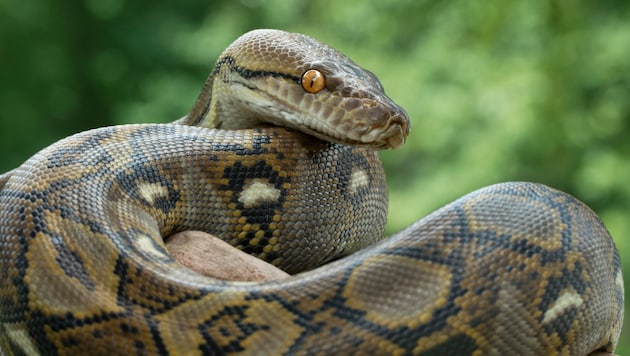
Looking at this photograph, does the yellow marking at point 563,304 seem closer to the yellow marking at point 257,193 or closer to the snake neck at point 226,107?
the yellow marking at point 257,193

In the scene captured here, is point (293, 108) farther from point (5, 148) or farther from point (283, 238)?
point (5, 148)

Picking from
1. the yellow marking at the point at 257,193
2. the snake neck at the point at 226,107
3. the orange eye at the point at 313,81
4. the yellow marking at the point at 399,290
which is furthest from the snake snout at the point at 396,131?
the yellow marking at the point at 399,290

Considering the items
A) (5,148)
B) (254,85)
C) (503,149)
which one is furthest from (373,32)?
(254,85)

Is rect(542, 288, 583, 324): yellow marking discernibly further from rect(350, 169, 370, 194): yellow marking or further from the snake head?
rect(350, 169, 370, 194): yellow marking

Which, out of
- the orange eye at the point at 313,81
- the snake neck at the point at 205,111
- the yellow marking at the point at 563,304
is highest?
the orange eye at the point at 313,81

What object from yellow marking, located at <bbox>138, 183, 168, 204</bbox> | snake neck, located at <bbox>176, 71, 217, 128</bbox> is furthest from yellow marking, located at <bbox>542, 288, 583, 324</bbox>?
snake neck, located at <bbox>176, 71, 217, 128</bbox>

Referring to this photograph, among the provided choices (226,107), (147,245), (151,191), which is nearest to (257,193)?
(151,191)
